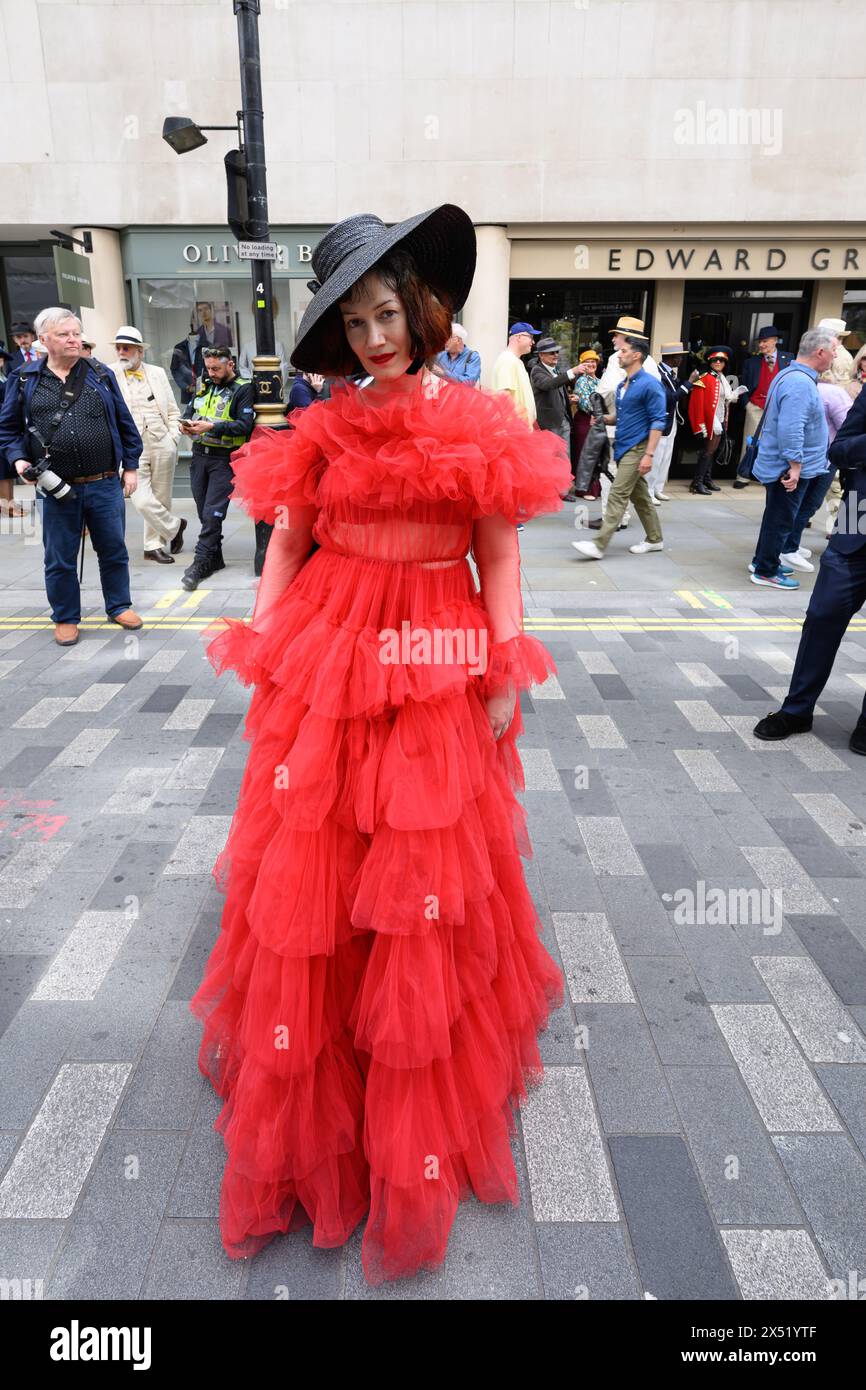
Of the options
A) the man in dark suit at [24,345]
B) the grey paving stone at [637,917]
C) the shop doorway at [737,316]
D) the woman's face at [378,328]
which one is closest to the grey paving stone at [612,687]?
the grey paving stone at [637,917]

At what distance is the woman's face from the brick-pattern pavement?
6.37 ft

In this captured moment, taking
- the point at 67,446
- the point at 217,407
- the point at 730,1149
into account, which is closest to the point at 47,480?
the point at 67,446

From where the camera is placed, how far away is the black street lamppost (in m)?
→ 6.90

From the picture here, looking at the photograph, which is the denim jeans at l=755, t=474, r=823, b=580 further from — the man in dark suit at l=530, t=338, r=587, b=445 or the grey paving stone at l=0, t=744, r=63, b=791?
the grey paving stone at l=0, t=744, r=63, b=791

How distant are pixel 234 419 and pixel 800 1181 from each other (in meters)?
7.03

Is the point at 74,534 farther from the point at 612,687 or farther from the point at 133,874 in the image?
the point at 612,687

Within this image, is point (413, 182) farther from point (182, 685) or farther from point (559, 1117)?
point (559, 1117)

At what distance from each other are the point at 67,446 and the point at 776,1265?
19.1 ft

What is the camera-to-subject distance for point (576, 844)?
3768 millimetres

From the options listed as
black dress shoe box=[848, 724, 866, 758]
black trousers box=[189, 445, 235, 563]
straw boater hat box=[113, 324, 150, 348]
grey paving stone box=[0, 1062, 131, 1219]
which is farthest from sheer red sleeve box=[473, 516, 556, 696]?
straw boater hat box=[113, 324, 150, 348]

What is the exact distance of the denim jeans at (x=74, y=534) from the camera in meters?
6.14

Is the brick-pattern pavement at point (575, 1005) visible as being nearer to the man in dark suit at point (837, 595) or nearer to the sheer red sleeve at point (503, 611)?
the man in dark suit at point (837, 595)
